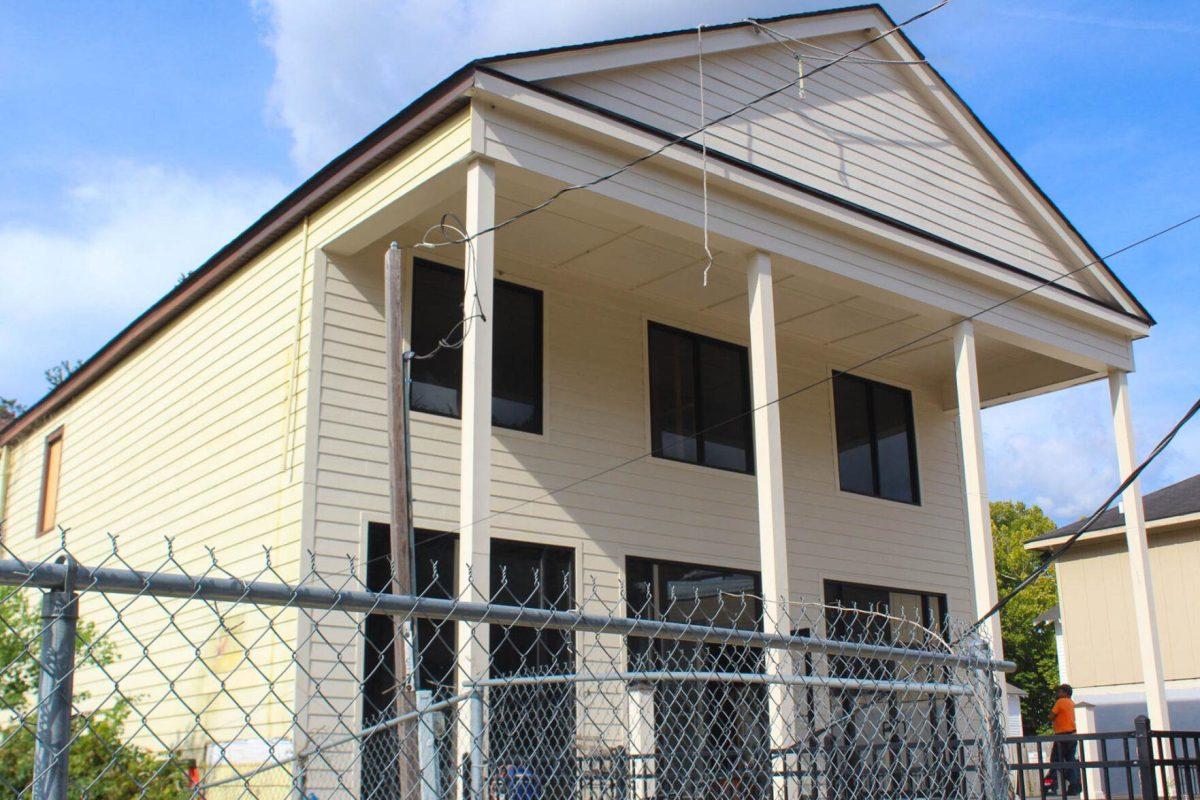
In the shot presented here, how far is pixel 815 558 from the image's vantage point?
48.6 feet

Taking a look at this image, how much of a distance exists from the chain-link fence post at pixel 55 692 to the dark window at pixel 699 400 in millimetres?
11225

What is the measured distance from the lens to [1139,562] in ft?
46.0

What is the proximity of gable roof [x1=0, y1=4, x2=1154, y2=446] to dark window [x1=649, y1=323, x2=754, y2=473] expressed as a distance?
9.50ft

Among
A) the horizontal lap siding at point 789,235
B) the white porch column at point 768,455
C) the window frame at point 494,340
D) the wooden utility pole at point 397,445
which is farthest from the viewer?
the window frame at point 494,340

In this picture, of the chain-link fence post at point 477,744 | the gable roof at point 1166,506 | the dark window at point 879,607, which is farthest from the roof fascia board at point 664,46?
the gable roof at point 1166,506

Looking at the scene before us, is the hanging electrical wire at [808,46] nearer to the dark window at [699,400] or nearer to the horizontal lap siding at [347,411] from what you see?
the dark window at [699,400]

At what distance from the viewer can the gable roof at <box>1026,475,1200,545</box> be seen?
840 inches

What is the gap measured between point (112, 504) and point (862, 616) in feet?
28.9

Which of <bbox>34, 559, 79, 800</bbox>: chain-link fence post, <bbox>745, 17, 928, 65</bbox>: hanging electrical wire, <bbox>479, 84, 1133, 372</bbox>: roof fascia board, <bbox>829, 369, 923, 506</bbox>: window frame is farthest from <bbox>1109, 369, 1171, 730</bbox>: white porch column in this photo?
<bbox>34, 559, 79, 800</bbox>: chain-link fence post

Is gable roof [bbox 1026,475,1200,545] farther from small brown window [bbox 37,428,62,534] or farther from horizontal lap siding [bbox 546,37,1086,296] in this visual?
small brown window [bbox 37,428,62,534]

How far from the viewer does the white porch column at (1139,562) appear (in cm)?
1343

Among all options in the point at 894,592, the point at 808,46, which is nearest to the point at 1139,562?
the point at 894,592

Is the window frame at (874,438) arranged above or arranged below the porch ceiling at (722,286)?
below

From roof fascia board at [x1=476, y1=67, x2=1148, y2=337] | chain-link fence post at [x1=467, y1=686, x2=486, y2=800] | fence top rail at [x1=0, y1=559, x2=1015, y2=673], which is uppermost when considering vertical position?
roof fascia board at [x1=476, y1=67, x2=1148, y2=337]
